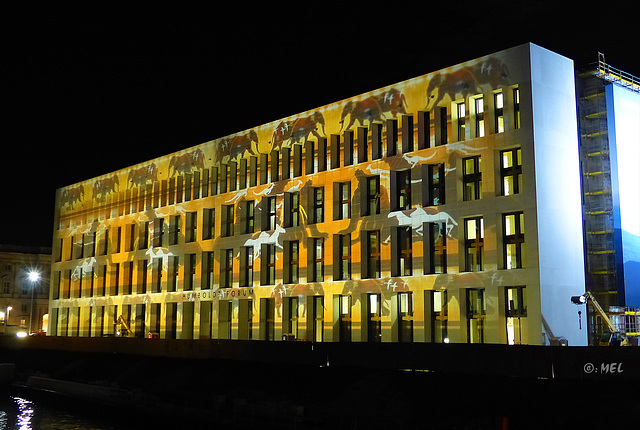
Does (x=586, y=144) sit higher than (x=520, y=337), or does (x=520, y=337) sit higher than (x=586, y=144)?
(x=586, y=144)

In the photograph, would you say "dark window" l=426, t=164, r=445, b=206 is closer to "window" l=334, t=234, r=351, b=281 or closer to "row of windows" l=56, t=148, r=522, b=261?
"row of windows" l=56, t=148, r=522, b=261

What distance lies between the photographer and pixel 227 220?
55.6 meters

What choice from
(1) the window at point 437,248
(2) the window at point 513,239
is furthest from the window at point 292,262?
(2) the window at point 513,239

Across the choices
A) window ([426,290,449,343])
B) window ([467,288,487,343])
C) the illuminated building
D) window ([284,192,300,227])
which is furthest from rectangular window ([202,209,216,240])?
the illuminated building

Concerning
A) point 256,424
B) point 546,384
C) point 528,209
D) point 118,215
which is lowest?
point 256,424

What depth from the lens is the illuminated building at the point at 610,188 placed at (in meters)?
39.8

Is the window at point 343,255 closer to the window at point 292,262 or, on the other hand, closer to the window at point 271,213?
the window at point 292,262

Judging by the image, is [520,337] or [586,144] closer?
[520,337]

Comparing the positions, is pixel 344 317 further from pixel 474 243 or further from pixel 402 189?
pixel 474 243

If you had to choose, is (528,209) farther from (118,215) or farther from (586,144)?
(118,215)

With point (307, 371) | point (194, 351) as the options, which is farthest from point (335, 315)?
point (307, 371)

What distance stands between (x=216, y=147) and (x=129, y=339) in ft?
58.3

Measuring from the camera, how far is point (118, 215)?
66.9 meters

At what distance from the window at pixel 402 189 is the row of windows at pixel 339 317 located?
541cm
